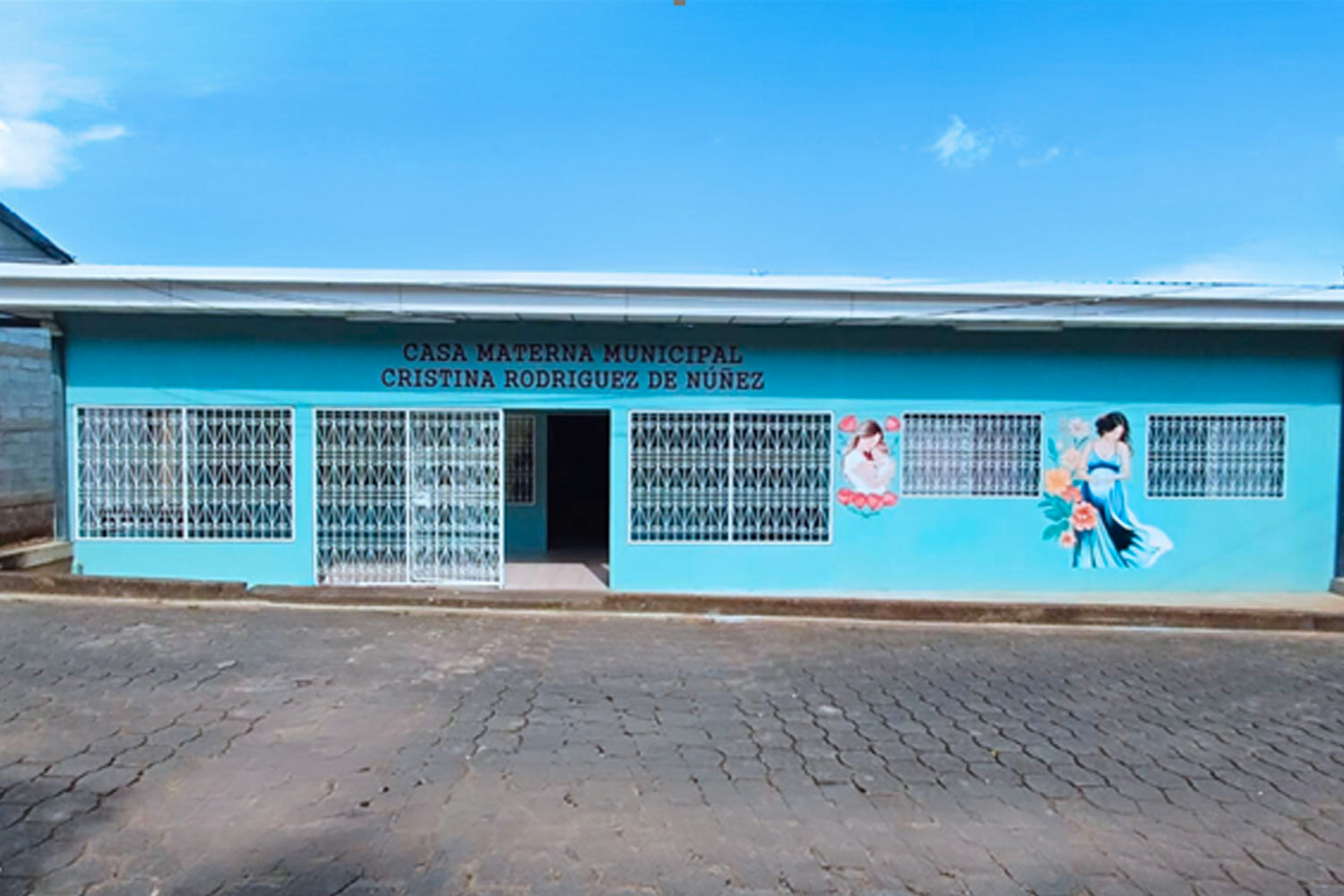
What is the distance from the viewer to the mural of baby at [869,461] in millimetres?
8281

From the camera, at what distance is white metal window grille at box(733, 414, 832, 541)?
8242 millimetres

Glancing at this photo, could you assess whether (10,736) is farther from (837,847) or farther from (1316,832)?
(1316,832)

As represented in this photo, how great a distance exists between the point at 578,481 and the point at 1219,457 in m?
8.25

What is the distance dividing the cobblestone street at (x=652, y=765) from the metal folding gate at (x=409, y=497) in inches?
71.0

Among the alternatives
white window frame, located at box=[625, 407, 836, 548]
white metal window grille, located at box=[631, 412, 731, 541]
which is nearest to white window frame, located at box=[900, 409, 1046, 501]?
white window frame, located at box=[625, 407, 836, 548]

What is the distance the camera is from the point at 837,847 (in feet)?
10.5

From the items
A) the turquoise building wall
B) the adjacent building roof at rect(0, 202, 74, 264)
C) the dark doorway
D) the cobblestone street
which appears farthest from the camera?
the adjacent building roof at rect(0, 202, 74, 264)

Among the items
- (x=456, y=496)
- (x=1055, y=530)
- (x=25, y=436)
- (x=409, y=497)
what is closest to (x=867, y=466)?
(x=1055, y=530)

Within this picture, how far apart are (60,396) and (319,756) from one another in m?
6.54

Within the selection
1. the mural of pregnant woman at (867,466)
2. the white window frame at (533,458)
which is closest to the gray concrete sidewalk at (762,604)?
the mural of pregnant woman at (867,466)

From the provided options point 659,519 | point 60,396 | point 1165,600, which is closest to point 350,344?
point 60,396

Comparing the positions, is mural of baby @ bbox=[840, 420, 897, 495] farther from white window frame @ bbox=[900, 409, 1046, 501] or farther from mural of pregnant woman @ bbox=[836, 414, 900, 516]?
white window frame @ bbox=[900, 409, 1046, 501]

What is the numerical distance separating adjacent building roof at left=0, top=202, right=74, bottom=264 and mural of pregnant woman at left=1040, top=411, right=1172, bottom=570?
52.3 ft

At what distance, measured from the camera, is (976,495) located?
8.37m
